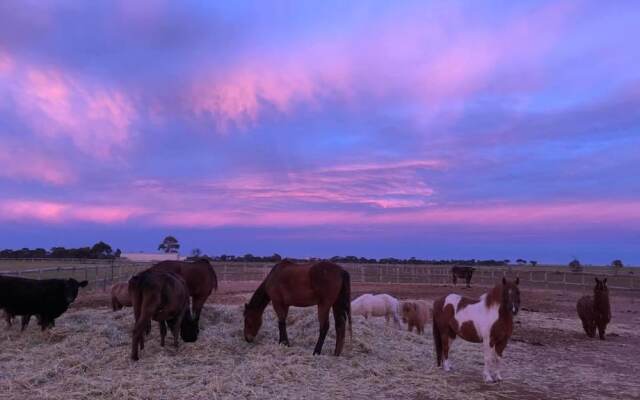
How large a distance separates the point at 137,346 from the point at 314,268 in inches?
127

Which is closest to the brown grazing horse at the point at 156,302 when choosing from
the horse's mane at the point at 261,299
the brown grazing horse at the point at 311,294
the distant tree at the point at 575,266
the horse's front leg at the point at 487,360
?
the horse's mane at the point at 261,299

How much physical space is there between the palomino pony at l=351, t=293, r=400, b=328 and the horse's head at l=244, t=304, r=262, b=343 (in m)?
4.87

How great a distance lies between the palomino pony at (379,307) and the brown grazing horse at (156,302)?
6279 millimetres

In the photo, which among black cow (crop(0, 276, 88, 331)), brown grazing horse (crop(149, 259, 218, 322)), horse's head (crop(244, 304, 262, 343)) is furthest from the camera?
brown grazing horse (crop(149, 259, 218, 322))

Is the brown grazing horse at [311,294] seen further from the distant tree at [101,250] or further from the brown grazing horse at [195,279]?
the distant tree at [101,250]

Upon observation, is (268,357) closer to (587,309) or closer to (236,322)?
(236,322)

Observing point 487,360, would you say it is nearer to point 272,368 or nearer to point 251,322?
point 272,368

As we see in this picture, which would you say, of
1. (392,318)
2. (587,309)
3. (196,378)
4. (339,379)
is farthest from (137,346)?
(587,309)

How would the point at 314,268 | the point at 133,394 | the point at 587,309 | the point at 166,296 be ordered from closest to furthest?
the point at 133,394 < the point at 166,296 < the point at 314,268 < the point at 587,309

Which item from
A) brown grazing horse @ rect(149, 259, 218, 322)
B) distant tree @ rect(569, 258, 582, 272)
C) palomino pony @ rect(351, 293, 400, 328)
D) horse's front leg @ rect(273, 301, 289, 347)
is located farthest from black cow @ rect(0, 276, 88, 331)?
distant tree @ rect(569, 258, 582, 272)

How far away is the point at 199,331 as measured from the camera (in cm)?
1077

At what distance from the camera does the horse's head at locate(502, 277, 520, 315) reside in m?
8.02

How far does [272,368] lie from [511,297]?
3.63 meters

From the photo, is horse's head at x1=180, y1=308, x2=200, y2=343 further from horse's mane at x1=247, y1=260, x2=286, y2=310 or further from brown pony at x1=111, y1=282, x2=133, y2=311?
brown pony at x1=111, y1=282, x2=133, y2=311
